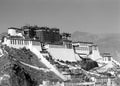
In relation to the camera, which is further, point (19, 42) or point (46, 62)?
point (19, 42)

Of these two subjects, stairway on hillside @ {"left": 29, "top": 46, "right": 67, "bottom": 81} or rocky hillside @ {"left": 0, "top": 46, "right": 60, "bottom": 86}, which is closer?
rocky hillside @ {"left": 0, "top": 46, "right": 60, "bottom": 86}

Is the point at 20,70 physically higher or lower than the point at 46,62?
lower

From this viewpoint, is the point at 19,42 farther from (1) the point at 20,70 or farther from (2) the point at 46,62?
(1) the point at 20,70

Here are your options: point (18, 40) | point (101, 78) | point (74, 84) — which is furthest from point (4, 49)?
point (101, 78)

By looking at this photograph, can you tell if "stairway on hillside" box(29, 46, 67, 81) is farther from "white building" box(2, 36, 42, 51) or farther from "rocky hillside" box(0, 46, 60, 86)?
"white building" box(2, 36, 42, 51)

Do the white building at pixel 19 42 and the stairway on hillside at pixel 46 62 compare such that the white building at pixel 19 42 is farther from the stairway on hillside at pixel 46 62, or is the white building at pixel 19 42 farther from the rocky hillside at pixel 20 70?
the rocky hillside at pixel 20 70

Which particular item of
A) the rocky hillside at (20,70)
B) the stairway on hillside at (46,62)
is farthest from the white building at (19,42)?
the rocky hillside at (20,70)

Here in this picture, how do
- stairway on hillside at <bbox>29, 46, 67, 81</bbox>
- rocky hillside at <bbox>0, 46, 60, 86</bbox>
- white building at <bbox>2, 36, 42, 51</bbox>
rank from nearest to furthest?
1. rocky hillside at <bbox>0, 46, 60, 86</bbox>
2. stairway on hillside at <bbox>29, 46, 67, 81</bbox>
3. white building at <bbox>2, 36, 42, 51</bbox>

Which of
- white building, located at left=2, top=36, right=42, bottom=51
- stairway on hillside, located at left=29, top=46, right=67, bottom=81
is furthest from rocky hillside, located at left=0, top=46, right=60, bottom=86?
white building, located at left=2, top=36, right=42, bottom=51

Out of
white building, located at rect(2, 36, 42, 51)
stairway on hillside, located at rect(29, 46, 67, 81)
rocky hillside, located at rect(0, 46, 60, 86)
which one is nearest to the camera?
rocky hillside, located at rect(0, 46, 60, 86)

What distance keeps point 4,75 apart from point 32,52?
10980mm

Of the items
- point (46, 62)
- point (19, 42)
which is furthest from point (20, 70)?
point (19, 42)

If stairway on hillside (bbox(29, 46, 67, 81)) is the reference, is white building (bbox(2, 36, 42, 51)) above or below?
above

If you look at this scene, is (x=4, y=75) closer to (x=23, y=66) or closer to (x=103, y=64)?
(x=23, y=66)
